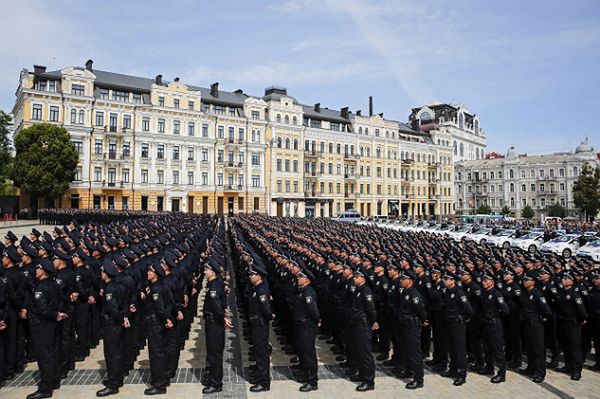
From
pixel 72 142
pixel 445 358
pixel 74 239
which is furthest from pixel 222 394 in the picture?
pixel 72 142

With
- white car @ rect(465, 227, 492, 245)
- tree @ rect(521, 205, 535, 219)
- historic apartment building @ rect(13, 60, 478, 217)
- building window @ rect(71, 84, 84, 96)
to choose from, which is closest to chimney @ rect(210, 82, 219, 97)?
historic apartment building @ rect(13, 60, 478, 217)

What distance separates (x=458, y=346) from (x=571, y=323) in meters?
2.26

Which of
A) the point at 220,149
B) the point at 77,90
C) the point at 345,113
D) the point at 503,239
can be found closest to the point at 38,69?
the point at 77,90

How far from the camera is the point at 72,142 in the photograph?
48938mm

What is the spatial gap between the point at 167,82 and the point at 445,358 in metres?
57.1

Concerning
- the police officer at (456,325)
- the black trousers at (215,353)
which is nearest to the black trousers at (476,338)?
the police officer at (456,325)

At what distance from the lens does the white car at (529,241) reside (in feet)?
89.7

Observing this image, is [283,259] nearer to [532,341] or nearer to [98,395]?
[98,395]

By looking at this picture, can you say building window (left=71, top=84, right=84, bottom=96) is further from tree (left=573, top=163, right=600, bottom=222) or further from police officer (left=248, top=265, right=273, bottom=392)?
tree (left=573, top=163, right=600, bottom=222)

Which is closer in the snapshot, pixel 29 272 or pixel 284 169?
pixel 29 272

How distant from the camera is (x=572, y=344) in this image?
8.52m

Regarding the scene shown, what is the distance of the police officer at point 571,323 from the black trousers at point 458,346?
2036 millimetres

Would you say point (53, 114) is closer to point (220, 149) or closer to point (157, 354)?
point (220, 149)

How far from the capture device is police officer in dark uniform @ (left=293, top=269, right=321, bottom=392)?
25.8 ft
